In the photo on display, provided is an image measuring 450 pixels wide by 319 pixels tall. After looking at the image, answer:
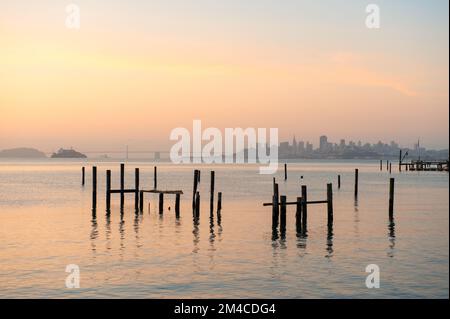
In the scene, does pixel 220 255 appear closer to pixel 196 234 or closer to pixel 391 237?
pixel 196 234

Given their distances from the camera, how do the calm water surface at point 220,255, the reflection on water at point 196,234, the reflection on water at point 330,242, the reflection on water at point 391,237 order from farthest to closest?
1. the reflection on water at point 196,234
2. the reflection on water at point 391,237
3. the reflection on water at point 330,242
4. the calm water surface at point 220,255

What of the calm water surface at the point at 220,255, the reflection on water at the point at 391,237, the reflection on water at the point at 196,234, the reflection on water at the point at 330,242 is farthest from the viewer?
the reflection on water at the point at 196,234

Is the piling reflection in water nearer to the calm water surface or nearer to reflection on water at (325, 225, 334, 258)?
the calm water surface

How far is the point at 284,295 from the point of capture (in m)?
17.3

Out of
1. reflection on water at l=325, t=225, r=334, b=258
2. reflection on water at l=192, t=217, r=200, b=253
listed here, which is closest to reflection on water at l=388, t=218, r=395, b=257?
reflection on water at l=325, t=225, r=334, b=258

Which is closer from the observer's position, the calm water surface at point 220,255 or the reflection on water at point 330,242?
the calm water surface at point 220,255

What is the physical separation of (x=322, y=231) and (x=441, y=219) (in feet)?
35.0

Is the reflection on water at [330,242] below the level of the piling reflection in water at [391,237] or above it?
above

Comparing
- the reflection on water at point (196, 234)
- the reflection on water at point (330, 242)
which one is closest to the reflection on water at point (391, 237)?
the reflection on water at point (330, 242)

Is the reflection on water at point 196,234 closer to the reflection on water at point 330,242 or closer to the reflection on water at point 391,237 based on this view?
the reflection on water at point 330,242
